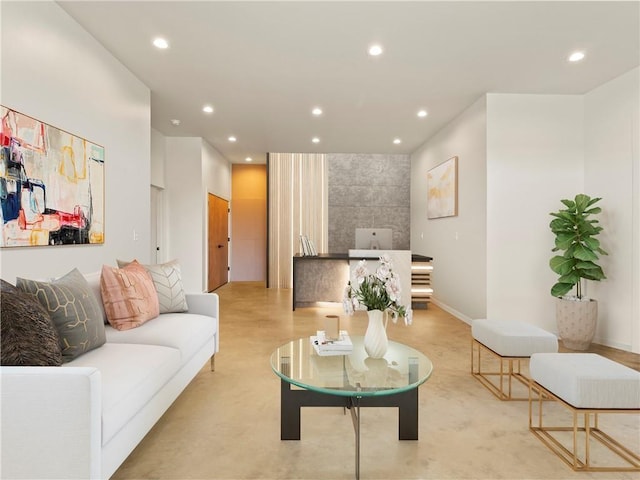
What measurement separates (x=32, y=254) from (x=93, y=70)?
5.78 feet

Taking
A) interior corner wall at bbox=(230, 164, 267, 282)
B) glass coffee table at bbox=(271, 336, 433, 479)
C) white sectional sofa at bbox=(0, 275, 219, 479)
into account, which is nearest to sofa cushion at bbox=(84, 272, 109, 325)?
white sectional sofa at bbox=(0, 275, 219, 479)

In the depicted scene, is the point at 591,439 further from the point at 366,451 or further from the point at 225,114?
the point at 225,114

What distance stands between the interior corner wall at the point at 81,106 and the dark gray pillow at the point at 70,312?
0.77m

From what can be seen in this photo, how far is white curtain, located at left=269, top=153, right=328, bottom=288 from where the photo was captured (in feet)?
26.6

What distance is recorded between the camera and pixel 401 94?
181 inches

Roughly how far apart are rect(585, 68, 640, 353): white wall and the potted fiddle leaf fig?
20 cm

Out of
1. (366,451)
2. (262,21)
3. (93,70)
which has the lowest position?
(366,451)

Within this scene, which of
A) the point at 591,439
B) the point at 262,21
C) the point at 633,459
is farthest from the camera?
the point at 262,21

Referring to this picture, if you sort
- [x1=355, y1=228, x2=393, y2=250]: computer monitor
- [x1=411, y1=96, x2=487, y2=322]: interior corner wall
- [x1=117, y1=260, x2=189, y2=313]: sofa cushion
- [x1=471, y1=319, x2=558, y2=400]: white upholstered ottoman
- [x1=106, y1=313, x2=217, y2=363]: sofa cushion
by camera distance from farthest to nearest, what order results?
[x1=355, y1=228, x2=393, y2=250]: computer monitor
[x1=411, y1=96, x2=487, y2=322]: interior corner wall
[x1=117, y1=260, x2=189, y2=313]: sofa cushion
[x1=471, y1=319, x2=558, y2=400]: white upholstered ottoman
[x1=106, y1=313, x2=217, y2=363]: sofa cushion

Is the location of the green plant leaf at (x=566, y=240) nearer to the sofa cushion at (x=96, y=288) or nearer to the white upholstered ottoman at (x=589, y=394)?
the white upholstered ottoman at (x=589, y=394)

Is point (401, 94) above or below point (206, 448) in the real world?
above

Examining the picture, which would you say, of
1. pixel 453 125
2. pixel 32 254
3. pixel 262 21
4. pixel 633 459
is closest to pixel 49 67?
pixel 32 254

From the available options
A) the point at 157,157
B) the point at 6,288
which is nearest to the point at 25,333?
the point at 6,288

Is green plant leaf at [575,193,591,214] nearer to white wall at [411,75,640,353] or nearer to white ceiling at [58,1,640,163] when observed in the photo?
white wall at [411,75,640,353]
